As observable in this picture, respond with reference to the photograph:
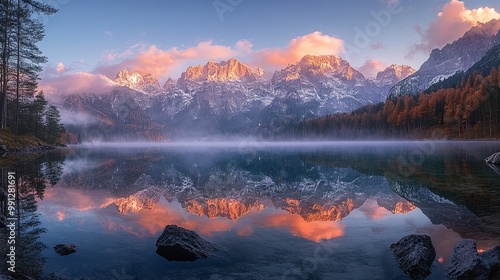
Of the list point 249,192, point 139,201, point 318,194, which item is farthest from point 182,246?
point 318,194

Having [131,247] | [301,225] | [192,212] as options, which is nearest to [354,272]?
[301,225]

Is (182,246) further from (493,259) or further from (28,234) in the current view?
(493,259)

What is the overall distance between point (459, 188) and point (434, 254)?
1787 cm

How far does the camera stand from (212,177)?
3831 centimetres

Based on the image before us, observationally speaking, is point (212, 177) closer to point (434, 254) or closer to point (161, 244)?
point (161, 244)

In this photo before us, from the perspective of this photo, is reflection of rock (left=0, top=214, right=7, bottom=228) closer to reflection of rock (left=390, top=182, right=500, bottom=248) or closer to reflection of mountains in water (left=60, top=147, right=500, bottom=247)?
reflection of mountains in water (left=60, top=147, right=500, bottom=247)

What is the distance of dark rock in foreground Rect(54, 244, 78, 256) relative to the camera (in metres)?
12.8

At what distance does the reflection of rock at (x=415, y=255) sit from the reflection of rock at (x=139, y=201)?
1622 cm

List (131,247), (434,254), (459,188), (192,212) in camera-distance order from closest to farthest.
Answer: (434,254) < (131,247) < (192,212) < (459,188)

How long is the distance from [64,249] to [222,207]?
1100 centimetres

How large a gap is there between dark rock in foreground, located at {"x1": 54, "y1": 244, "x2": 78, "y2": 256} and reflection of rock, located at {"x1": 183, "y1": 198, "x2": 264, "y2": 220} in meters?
8.47

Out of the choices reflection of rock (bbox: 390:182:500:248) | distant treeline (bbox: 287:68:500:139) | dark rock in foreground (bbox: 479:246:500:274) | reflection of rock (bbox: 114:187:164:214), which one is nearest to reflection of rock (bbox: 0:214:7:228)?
reflection of rock (bbox: 114:187:164:214)

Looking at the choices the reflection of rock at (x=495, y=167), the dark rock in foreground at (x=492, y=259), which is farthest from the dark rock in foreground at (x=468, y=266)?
the reflection of rock at (x=495, y=167)

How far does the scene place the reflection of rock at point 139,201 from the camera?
70.7 feet
